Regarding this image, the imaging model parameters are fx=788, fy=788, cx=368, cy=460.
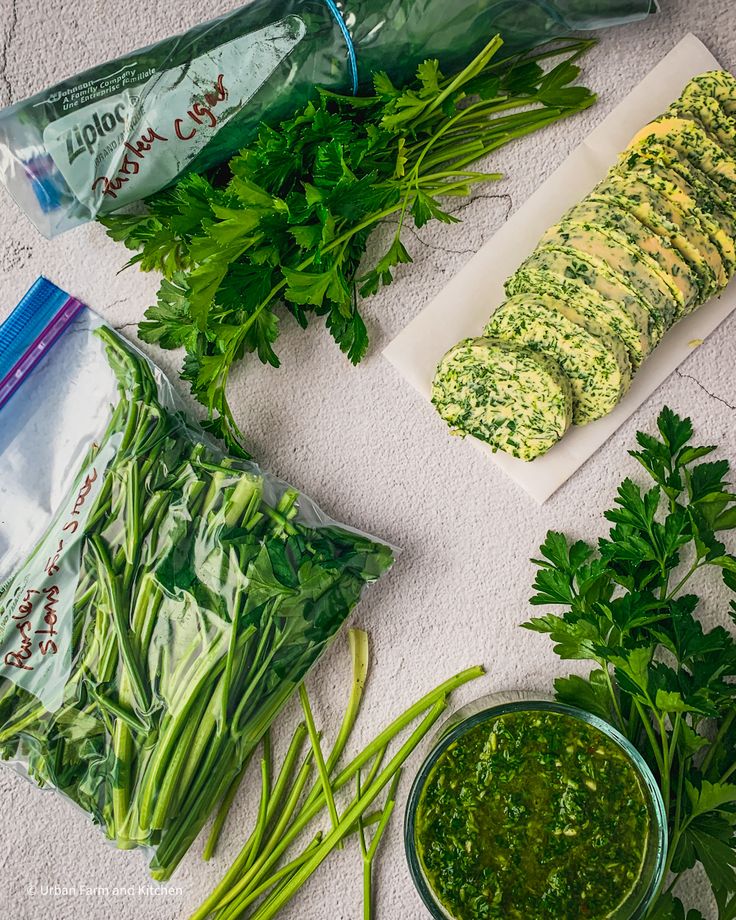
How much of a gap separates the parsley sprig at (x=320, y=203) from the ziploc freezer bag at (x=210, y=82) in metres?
0.05

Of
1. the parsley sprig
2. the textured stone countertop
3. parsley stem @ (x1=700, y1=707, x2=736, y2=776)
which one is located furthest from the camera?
the textured stone countertop

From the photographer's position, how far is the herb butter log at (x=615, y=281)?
1.23 metres

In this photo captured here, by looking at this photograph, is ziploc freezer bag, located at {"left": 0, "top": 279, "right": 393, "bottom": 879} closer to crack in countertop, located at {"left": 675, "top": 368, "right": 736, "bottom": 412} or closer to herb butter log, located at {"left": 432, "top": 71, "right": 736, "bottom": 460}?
herb butter log, located at {"left": 432, "top": 71, "right": 736, "bottom": 460}

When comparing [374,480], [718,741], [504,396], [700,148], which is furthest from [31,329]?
[718,741]

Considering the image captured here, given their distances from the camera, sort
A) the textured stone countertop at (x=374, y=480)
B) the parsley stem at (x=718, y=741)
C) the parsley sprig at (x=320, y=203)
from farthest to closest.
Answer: the textured stone countertop at (x=374, y=480)
the parsley stem at (x=718, y=741)
the parsley sprig at (x=320, y=203)

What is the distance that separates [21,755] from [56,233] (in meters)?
0.87

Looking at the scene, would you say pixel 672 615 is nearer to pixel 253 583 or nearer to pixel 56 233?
pixel 253 583

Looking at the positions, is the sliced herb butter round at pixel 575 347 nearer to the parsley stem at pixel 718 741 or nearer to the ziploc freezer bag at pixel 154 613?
the ziploc freezer bag at pixel 154 613

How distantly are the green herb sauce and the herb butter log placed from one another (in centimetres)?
51

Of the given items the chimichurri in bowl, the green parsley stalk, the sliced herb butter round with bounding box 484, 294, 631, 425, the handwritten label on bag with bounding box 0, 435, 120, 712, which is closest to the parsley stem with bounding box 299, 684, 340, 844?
the green parsley stalk

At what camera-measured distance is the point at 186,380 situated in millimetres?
1433

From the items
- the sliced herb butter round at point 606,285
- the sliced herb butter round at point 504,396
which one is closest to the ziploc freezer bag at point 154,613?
the sliced herb butter round at point 504,396

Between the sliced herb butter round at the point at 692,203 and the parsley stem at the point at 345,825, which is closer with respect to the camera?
the sliced herb butter round at the point at 692,203

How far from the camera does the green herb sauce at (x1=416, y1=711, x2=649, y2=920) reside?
1.25 m
